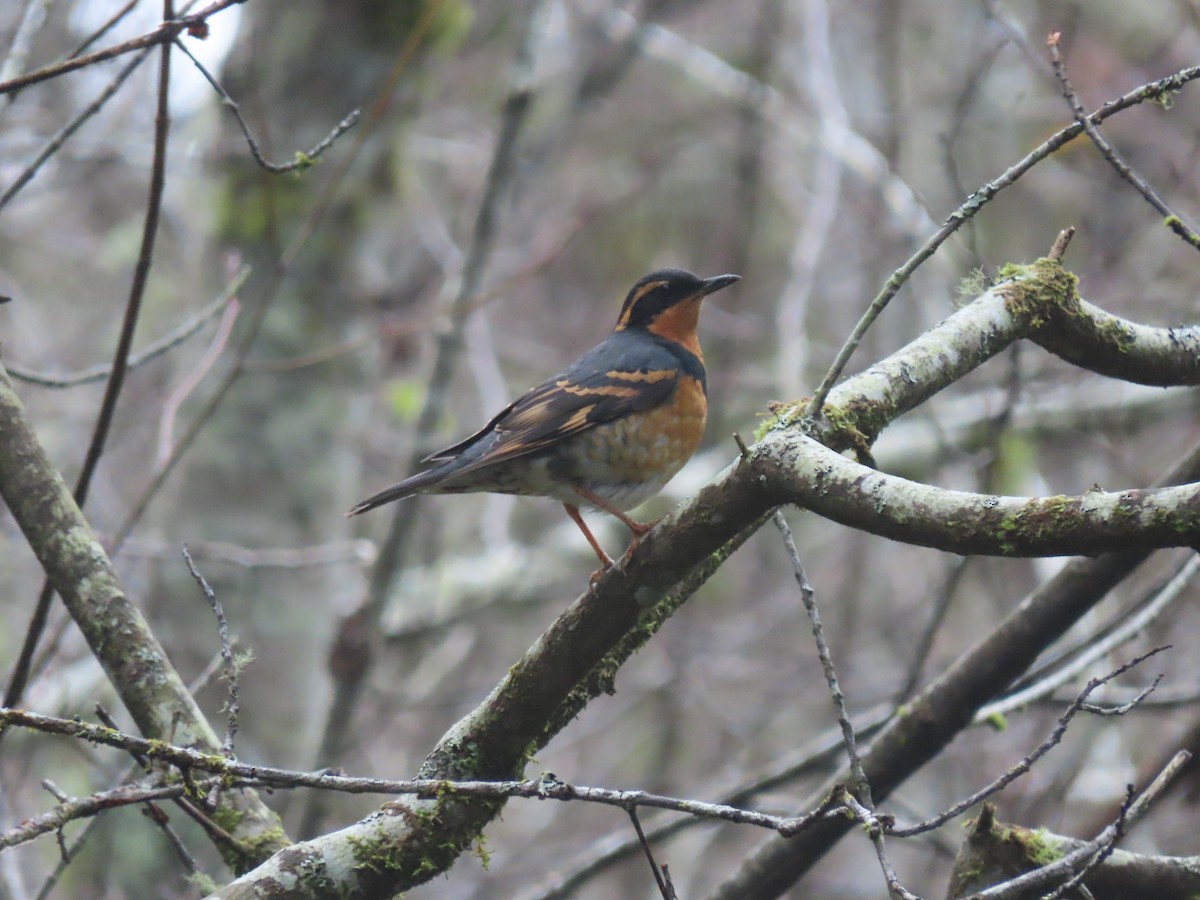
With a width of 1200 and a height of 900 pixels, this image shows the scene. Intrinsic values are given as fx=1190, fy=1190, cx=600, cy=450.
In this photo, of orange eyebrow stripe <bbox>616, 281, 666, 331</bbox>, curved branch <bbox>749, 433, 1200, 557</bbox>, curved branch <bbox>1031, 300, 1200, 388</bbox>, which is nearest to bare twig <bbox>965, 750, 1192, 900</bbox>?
curved branch <bbox>749, 433, 1200, 557</bbox>

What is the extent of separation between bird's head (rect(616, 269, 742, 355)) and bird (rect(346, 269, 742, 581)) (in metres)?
0.53

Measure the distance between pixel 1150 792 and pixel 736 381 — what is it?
8.15m

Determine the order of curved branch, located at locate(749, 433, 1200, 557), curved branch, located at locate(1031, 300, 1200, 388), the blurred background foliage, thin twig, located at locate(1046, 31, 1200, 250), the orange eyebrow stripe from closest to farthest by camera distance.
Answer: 1. curved branch, located at locate(749, 433, 1200, 557)
2. thin twig, located at locate(1046, 31, 1200, 250)
3. curved branch, located at locate(1031, 300, 1200, 388)
4. the orange eyebrow stripe
5. the blurred background foliage

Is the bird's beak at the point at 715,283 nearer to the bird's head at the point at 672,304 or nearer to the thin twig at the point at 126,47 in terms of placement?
the bird's head at the point at 672,304

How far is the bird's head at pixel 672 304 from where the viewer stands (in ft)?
19.9

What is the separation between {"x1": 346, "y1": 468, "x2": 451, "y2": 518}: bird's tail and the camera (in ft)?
15.5

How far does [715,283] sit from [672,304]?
424 millimetres

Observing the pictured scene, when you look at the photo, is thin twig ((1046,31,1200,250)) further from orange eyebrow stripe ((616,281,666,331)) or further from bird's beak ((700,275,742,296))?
orange eyebrow stripe ((616,281,666,331))

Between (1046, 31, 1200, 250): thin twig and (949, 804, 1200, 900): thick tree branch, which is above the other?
(1046, 31, 1200, 250): thin twig

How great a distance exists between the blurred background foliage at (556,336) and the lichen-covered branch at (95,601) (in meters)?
0.95

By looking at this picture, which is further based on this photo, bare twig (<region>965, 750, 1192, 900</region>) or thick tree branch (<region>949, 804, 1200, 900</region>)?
thick tree branch (<region>949, 804, 1200, 900</region>)

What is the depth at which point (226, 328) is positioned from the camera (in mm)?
5512

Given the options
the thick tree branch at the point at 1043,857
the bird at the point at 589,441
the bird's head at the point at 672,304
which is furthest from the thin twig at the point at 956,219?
the bird's head at the point at 672,304

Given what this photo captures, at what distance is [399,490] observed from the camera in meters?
4.83
